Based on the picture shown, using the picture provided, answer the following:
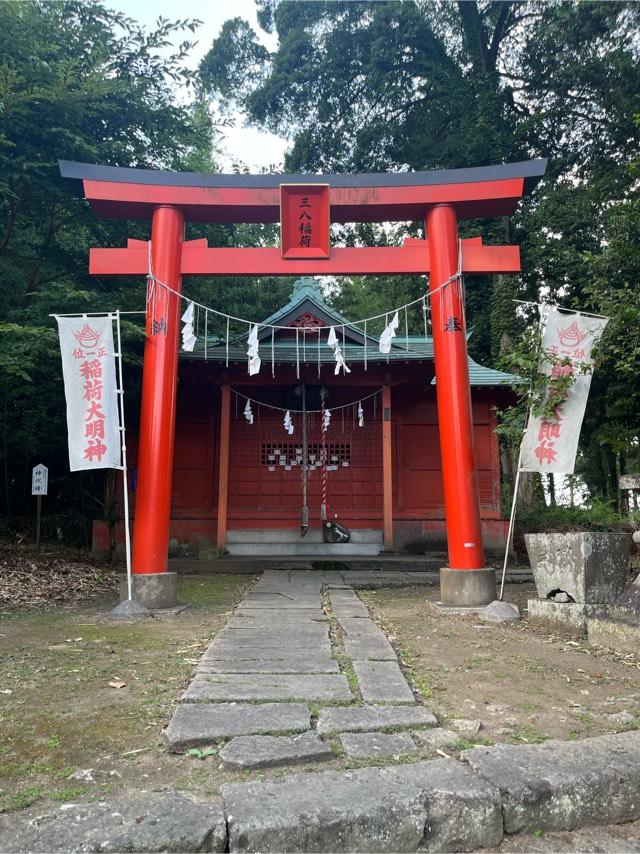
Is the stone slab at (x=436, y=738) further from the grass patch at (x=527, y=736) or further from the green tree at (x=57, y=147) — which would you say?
the green tree at (x=57, y=147)

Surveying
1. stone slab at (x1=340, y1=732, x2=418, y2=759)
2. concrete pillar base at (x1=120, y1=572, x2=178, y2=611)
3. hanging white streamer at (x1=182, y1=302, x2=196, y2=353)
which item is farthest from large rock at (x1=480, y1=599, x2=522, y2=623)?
hanging white streamer at (x1=182, y1=302, x2=196, y2=353)

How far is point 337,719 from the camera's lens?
8.90ft

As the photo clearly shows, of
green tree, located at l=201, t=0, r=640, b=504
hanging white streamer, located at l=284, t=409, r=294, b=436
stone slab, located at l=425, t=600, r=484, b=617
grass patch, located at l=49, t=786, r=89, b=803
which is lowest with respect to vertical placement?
stone slab, located at l=425, t=600, r=484, b=617

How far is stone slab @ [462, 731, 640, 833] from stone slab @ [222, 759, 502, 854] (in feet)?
0.28

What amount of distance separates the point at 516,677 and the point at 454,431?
3.60 metres

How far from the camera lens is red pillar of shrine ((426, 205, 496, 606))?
21.1 feet

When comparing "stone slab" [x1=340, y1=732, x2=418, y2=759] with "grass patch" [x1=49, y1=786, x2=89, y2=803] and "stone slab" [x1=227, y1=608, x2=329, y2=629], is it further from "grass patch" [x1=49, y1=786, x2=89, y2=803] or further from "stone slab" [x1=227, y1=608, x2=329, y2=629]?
"stone slab" [x1=227, y1=608, x2=329, y2=629]

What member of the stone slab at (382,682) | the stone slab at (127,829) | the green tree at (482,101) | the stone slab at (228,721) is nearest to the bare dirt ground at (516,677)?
the stone slab at (382,682)

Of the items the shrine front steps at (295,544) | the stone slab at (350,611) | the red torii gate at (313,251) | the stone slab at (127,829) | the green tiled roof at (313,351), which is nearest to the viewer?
the stone slab at (127,829)

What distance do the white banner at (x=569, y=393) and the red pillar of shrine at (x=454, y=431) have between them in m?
0.76

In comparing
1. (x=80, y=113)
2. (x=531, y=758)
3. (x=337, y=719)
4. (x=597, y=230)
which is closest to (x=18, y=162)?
(x=80, y=113)

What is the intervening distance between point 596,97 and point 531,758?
20.2 meters

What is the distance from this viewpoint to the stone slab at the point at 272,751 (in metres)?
2.24

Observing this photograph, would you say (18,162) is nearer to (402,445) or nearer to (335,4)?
(402,445)
